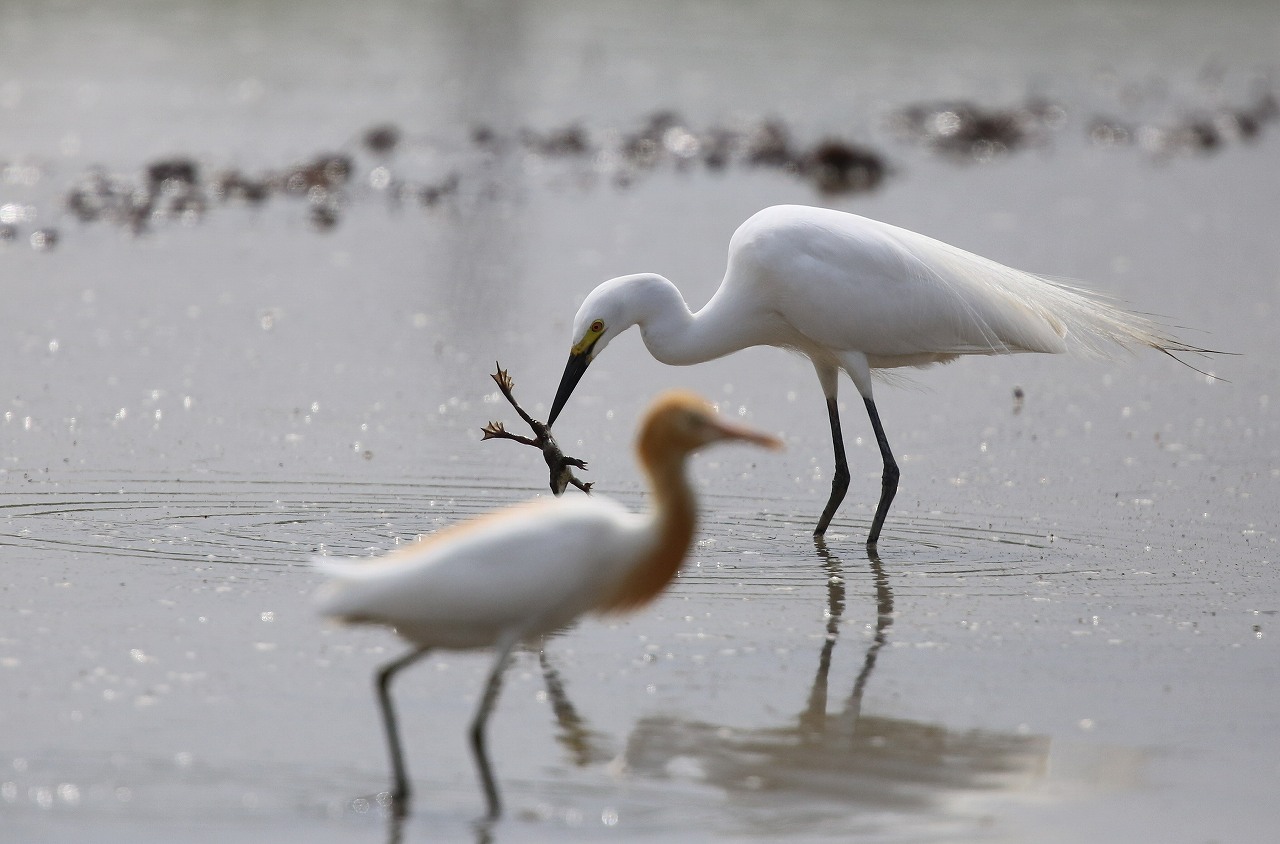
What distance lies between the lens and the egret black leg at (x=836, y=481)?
7242 mm

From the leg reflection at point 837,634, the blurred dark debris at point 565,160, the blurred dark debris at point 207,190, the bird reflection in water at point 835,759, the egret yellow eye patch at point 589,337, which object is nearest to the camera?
the bird reflection in water at point 835,759

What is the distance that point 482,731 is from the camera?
4.38m

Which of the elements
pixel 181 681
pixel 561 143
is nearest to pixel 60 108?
pixel 561 143

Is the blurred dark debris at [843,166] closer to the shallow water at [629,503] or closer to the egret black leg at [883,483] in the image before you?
the shallow water at [629,503]

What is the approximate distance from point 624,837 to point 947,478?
4.30 metres

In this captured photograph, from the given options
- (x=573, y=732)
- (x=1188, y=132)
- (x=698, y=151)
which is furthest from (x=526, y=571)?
(x=1188, y=132)

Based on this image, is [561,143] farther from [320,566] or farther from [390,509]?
[320,566]

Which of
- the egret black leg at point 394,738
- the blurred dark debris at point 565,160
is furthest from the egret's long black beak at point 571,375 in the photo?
the blurred dark debris at point 565,160

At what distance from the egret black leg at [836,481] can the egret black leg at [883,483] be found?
0.52ft

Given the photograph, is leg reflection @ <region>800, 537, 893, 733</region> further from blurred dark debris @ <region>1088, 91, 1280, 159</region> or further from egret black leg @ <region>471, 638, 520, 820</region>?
blurred dark debris @ <region>1088, 91, 1280, 159</region>

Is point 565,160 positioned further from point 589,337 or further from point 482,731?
point 482,731

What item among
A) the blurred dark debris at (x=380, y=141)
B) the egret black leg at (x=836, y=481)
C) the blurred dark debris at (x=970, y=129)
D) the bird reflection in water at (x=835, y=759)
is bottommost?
A: the bird reflection in water at (x=835, y=759)

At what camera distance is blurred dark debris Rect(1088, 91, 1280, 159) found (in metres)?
22.6

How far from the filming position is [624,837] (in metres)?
4.21
